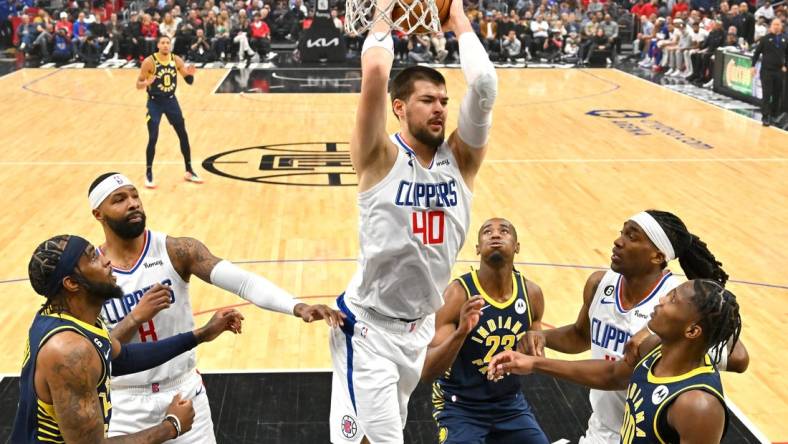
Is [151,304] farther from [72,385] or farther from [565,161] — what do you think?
[565,161]

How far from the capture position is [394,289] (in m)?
3.99

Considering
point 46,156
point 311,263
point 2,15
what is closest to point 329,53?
point 2,15

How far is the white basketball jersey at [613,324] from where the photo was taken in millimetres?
4480

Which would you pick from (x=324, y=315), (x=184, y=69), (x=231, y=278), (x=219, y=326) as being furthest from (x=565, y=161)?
(x=324, y=315)

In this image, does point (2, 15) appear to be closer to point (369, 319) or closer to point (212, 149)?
point (212, 149)

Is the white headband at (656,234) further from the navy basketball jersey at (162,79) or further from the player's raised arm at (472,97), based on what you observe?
the navy basketball jersey at (162,79)

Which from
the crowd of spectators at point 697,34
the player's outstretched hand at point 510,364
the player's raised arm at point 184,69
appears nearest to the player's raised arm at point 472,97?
the player's outstretched hand at point 510,364

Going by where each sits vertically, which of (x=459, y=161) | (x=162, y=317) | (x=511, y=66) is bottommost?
(x=511, y=66)

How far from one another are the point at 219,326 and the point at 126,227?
74 centimetres

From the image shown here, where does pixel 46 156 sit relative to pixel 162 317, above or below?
below

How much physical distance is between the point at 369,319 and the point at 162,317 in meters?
1.30

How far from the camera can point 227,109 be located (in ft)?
61.3

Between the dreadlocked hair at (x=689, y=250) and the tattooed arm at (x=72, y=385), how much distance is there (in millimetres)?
2562

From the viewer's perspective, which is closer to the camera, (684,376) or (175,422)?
(684,376)
